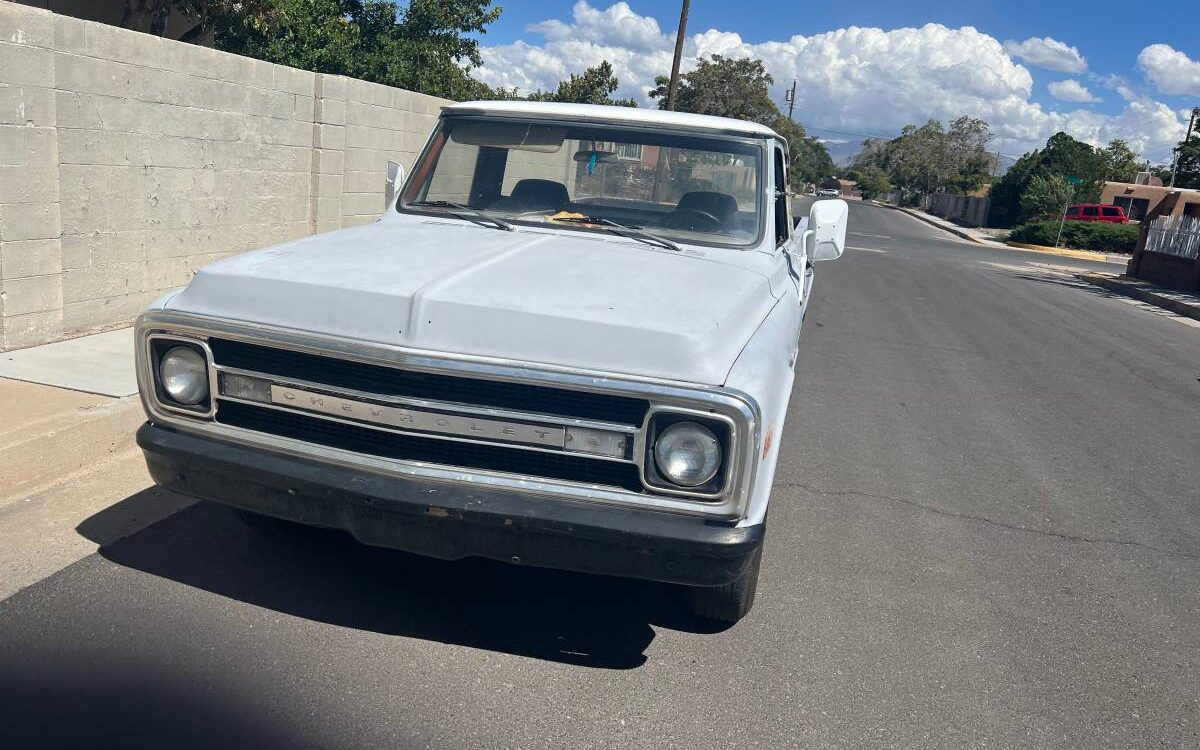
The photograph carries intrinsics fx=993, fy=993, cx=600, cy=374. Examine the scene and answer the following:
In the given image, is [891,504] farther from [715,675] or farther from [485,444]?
[485,444]

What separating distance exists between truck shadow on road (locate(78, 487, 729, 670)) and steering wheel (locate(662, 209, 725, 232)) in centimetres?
157

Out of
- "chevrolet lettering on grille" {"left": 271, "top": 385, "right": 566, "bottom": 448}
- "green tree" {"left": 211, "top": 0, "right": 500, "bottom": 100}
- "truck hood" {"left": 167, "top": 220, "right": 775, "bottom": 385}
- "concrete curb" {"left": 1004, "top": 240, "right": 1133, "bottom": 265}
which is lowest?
"concrete curb" {"left": 1004, "top": 240, "right": 1133, "bottom": 265}

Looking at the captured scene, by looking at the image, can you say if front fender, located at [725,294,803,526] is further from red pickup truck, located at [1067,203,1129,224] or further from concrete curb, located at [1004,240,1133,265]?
red pickup truck, located at [1067,203,1129,224]

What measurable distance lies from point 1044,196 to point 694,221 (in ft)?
150

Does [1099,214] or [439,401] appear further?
[1099,214]

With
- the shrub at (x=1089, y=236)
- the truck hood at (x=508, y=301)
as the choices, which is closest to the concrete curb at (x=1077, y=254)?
the shrub at (x=1089, y=236)

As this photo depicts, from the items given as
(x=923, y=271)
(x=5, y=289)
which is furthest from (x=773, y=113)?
(x=5, y=289)

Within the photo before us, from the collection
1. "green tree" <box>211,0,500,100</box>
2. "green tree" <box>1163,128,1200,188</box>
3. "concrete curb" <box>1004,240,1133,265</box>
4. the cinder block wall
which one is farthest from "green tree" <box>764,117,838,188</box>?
the cinder block wall

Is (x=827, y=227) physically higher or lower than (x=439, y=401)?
higher

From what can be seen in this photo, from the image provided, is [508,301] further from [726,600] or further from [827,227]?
[827,227]

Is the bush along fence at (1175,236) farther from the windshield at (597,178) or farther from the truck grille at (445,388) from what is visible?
the truck grille at (445,388)

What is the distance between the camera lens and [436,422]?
304 cm

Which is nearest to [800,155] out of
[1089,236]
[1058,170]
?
[1058,170]

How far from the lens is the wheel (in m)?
3.55
